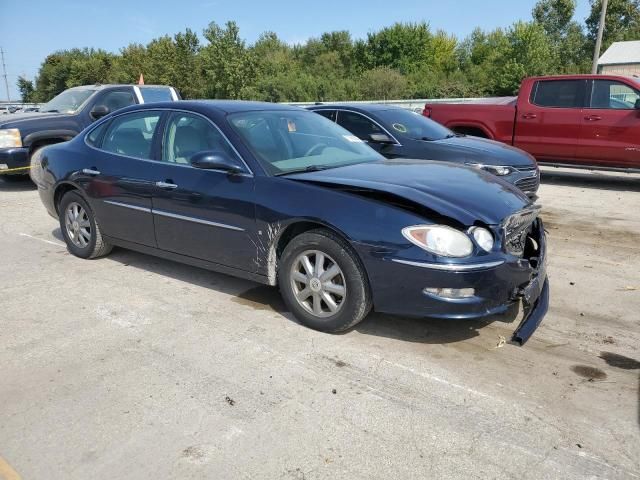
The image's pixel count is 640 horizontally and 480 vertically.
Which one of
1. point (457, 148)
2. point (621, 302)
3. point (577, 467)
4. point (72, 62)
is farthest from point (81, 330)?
point (72, 62)

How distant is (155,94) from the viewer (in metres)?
11.3

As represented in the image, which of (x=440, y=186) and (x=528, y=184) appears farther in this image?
(x=528, y=184)

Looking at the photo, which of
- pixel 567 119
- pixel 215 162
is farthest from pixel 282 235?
pixel 567 119

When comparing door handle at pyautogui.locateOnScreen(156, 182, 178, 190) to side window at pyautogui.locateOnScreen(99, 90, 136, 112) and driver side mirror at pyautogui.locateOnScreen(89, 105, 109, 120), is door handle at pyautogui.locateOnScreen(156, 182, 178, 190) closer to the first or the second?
driver side mirror at pyautogui.locateOnScreen(89, 105, 109, 120)

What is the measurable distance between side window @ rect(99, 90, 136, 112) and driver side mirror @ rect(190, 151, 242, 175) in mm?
7336

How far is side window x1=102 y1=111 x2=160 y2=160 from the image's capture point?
5.02 m

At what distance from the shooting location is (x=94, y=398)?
3150 mm

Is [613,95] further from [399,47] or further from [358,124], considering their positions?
[399,47]

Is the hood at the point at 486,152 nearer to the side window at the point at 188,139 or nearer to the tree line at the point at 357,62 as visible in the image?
the side window at the point at 188,139

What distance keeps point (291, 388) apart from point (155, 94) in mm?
9505

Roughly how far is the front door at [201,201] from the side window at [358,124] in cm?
360

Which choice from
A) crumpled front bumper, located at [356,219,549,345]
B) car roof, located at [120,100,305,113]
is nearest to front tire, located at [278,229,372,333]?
crumpled front bumper, located at [356,219,549,345]

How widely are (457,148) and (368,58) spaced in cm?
6830

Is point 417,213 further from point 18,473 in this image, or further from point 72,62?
point 72,62
